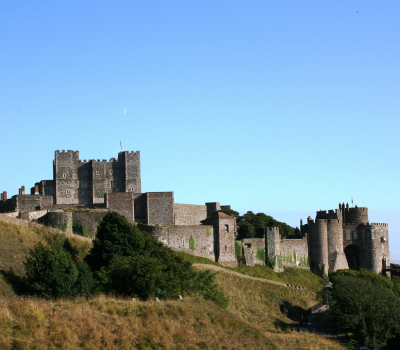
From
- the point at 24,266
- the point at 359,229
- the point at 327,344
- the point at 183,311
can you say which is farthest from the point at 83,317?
the point at 359,229

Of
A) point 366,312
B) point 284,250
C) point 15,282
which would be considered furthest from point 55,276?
point 284,250

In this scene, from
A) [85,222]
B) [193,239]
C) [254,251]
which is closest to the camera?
[85,222]

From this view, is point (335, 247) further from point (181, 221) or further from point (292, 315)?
point (181, 221)

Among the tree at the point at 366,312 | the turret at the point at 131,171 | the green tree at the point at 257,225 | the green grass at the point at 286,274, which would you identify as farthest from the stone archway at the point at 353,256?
the turret at the point at 131,171

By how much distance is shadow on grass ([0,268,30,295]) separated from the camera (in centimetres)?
3212

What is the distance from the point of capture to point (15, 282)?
33.0 metres

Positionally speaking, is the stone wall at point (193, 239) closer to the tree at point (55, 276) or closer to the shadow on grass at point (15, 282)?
the tree at point (55, 276)

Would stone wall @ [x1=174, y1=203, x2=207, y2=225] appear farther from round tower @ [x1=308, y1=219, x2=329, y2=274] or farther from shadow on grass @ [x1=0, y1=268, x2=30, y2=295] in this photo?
shadow on grass @ [x1=0, y1=268, x2=30, y2=295]

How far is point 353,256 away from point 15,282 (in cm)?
4505

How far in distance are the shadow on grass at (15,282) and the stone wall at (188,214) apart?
2701 cm

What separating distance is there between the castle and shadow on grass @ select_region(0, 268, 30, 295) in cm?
1433

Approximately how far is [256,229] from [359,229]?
1154 cm

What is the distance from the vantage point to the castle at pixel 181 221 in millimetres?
53094

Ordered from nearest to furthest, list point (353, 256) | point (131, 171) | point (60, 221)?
point (60, 221), point (131, 171), point (353, 256)
